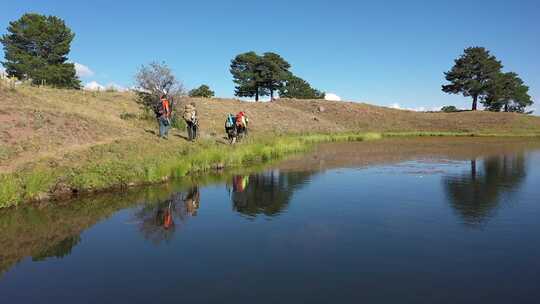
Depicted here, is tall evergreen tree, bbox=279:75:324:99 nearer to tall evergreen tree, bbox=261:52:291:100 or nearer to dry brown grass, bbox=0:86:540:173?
tall evergreen tree, bbox=261:52:291:100

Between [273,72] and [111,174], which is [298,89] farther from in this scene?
[111,174]

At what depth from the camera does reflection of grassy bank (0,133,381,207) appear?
51.4ft

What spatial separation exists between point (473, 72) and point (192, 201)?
84.7 m

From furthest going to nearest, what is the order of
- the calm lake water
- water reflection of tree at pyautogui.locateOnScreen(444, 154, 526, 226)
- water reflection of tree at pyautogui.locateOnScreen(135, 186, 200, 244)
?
water reflection of tree at pyautogui.locateOnScreen(444, 154, 526, 226)
water reflection of tree at pyautogui.locateOnScreen(135, 186, 200, 244)
the calm lake water

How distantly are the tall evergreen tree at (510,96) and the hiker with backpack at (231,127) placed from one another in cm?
7541

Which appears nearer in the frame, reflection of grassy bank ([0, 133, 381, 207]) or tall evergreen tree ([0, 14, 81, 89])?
reflection of grassy bank ([0, 133, 381, 207])

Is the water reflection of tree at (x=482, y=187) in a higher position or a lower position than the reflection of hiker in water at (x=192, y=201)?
higher

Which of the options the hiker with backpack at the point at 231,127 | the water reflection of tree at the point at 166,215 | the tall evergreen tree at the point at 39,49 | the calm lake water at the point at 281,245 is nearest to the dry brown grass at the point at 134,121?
the hiker with backpack at the point at 231,127

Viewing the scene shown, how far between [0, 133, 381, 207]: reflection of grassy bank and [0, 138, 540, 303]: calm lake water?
98 cm

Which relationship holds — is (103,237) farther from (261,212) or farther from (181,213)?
(261,212)

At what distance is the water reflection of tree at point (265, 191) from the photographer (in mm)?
15414

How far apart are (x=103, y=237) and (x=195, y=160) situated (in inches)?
475

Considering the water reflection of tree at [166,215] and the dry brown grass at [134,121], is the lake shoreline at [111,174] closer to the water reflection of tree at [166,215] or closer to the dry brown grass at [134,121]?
the dry brown grass at [134,121]

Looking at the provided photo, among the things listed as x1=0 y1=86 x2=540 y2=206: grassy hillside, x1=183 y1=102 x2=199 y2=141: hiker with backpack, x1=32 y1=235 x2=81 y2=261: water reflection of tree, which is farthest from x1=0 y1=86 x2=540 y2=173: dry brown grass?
x1=32 y1=235 x2=81 y2=261: water reflection of tree
